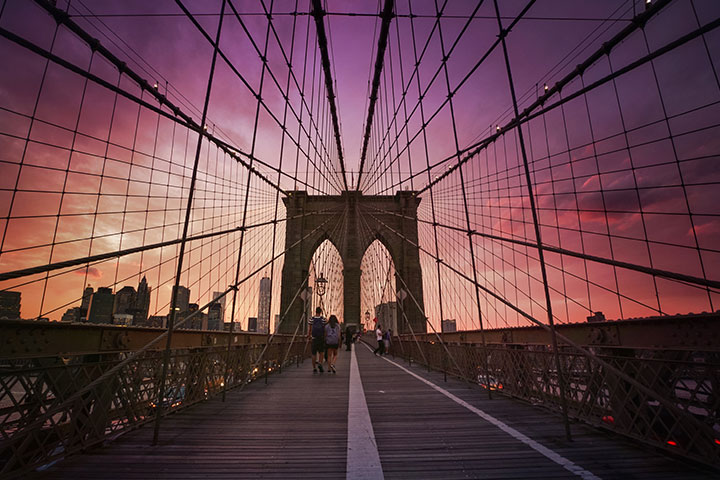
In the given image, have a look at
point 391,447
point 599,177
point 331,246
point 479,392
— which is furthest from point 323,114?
point 391,447

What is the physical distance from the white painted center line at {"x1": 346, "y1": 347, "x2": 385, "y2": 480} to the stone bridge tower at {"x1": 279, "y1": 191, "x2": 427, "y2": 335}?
2151 cm

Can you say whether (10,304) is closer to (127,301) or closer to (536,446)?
(127,301)

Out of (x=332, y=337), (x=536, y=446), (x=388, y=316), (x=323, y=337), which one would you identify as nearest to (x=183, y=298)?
(x=388, y=316)

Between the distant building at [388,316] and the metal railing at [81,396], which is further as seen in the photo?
the distant building at [388,316]

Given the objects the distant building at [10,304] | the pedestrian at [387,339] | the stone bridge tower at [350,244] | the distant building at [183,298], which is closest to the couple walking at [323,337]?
the distant building at [183,298]

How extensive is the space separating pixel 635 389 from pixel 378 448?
88.9 inches

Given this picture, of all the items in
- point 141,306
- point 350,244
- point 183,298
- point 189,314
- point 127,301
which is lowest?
point 189,314

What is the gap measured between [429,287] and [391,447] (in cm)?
2311

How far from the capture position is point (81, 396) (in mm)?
2342

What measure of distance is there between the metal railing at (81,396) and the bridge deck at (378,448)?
16 centimetres

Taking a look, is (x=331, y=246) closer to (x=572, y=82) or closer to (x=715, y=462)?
(x=572, y=82)

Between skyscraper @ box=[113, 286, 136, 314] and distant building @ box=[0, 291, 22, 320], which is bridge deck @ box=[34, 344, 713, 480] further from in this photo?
skyscraper @ box=[113, 286, 136, 314]

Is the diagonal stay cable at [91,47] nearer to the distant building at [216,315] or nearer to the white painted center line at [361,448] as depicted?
the white painted center line at [361,448]

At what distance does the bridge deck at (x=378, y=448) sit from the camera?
2.02 meters
